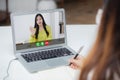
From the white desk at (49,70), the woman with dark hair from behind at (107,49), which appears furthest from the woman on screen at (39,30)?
the woman with dark hair from behind at (107,49)

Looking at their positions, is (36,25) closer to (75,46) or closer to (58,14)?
(58,14)

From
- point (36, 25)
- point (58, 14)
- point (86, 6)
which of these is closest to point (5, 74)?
point (36, 25)

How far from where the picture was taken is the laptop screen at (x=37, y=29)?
1.33 m

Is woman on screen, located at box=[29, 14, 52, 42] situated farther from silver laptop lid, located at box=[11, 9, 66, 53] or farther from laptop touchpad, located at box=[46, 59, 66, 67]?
laptop touchpad, located at box=[46, 59, 66, 67]

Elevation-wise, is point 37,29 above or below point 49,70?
above

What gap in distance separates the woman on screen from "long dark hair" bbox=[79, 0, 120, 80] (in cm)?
72

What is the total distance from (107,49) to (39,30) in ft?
2.50

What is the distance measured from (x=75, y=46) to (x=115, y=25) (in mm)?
850

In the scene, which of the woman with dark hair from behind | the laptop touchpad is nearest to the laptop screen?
the laptop touchpad

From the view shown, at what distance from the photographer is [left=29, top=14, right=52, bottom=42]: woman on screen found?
135 cm

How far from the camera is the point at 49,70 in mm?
1188

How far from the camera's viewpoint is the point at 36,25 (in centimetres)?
135

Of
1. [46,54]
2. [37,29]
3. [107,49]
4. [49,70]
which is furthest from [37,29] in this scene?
[107,49]

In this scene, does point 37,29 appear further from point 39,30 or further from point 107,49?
point 107,49
